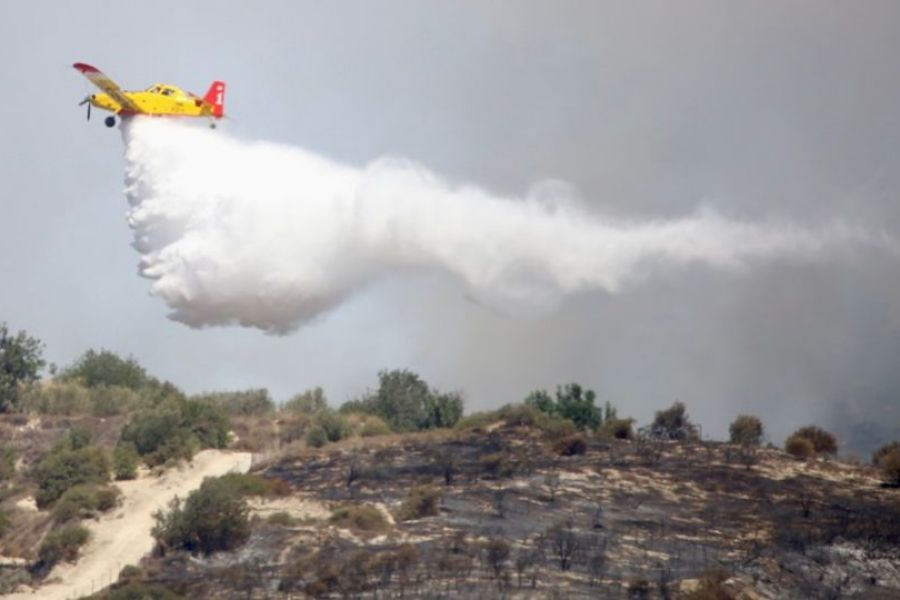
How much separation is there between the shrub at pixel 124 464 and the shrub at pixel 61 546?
675cm

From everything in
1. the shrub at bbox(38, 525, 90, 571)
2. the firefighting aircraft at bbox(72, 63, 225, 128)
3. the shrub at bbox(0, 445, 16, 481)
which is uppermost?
the firefighting aircraft at bbox(72, 63, 225, 128)

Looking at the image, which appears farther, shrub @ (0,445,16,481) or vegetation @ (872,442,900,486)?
shrub @ (0,445,16,481)

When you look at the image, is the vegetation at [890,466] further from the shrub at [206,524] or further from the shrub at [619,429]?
the shrub at [206,524]

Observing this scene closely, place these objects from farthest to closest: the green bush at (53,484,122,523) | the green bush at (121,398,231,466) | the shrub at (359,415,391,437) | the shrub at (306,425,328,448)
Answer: the shrub at (359,415,391,437), the shrub at (306,425,328,448), the green bush at (121,398,231,466), the green bush at (53,484,122,523)

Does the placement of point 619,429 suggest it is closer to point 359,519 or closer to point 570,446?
point 570,446

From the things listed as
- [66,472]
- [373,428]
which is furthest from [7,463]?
[373,428]

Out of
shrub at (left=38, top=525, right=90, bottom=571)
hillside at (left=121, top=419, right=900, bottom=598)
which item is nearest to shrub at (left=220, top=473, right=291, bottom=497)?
hillside at (left=121, top=419, right=900, bottom=598)

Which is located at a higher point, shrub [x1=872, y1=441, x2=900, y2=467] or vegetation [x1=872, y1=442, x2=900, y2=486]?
shrub [x1=872, y1=441, x2=900, y2=467]

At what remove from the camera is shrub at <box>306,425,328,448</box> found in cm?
7806

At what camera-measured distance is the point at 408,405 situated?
8856 centimetres

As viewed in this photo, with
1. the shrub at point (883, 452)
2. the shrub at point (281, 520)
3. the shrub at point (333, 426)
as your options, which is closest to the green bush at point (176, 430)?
the shrub at point (333, 426)

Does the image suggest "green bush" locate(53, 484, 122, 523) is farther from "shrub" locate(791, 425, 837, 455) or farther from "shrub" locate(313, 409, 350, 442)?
"shrub" locate(791, 425, 837, 455)

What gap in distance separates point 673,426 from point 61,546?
25.0 metres

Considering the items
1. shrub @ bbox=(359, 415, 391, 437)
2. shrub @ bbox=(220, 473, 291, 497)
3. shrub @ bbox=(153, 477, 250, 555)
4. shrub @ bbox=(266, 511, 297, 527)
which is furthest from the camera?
shrub @ bbox=(359, 415, 391, 437)
